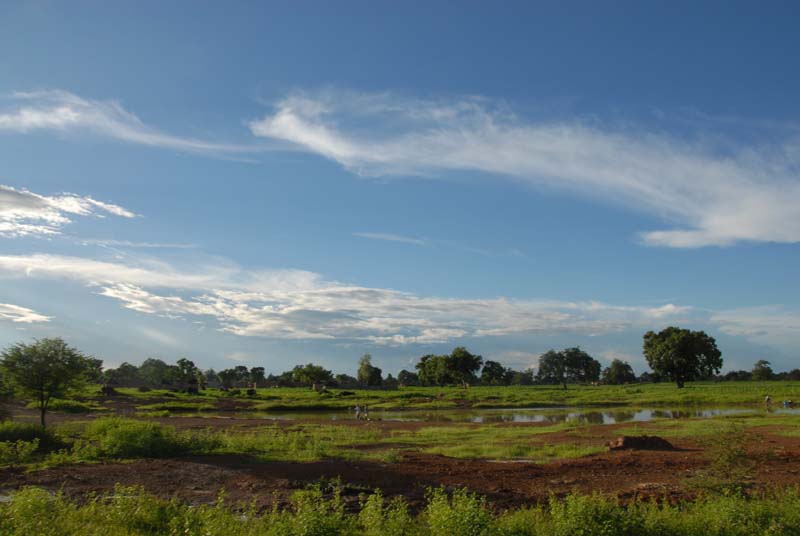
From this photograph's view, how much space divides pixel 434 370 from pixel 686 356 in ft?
234

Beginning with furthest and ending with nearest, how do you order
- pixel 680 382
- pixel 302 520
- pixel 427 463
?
pixel 680 382
pixel 427 463
pixel 302 520

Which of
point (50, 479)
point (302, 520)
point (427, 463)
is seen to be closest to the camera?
point (302, 520)

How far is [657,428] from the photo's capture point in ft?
128

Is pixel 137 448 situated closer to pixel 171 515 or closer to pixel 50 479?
pixel 50 479

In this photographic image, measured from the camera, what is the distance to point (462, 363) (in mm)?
150250

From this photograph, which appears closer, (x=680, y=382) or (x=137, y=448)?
(x=137, y=448)

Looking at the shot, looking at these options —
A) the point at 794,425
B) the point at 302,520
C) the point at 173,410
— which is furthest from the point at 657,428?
the point at 173,410

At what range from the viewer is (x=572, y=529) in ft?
34.4

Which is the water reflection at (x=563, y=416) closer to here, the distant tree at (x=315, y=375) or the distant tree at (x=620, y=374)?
the distant tree at (x=315, y=375)

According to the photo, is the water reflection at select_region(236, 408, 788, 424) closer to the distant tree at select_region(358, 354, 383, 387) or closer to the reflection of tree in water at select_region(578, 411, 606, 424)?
the reflection of tree in water at select_region(578, 411, 606, 424)

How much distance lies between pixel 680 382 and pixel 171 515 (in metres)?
116

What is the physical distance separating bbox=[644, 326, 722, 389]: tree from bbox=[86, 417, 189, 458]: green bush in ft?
340

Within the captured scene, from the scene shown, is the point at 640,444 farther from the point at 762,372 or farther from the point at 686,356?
the point at 762,372

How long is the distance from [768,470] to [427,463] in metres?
12.3
